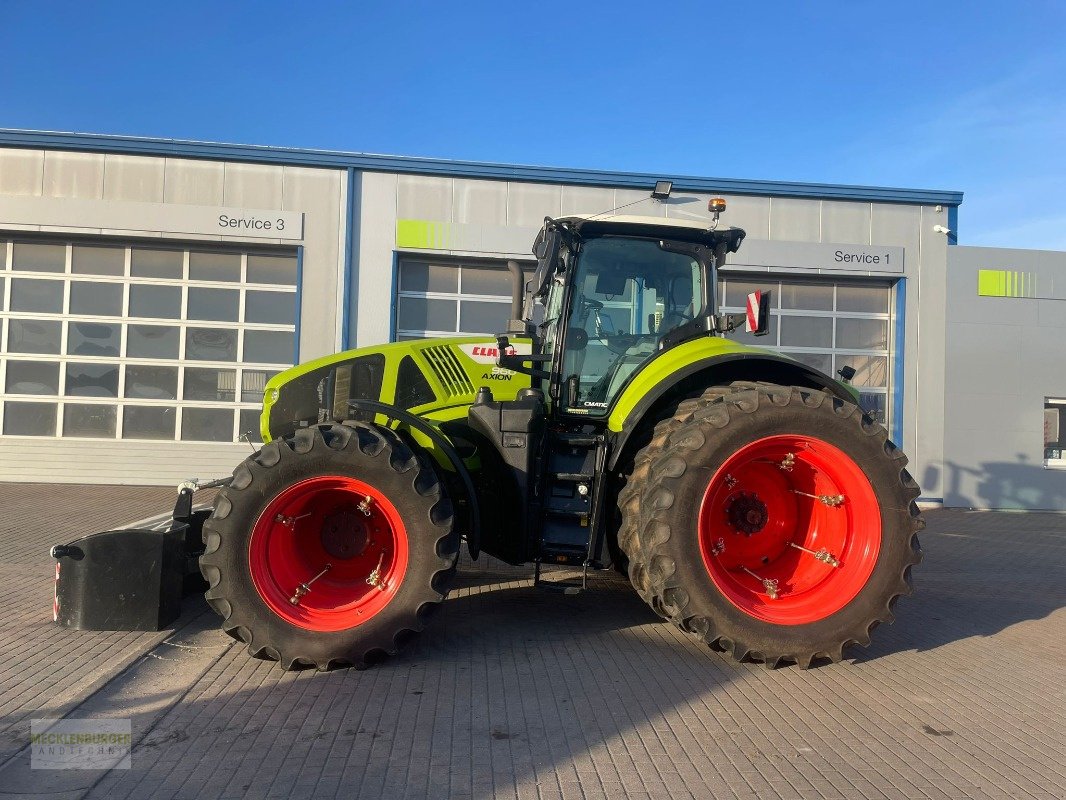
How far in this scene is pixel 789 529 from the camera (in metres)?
4.23

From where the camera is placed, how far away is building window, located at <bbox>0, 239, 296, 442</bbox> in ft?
34.8


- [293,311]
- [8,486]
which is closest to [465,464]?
[293,311]

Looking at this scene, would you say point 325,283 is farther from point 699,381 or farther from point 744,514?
point 744,514

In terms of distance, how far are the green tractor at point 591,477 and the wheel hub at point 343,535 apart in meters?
0.01

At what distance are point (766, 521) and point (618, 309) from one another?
5.07 feet

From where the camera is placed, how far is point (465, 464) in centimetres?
436

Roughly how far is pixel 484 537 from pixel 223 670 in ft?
4.97

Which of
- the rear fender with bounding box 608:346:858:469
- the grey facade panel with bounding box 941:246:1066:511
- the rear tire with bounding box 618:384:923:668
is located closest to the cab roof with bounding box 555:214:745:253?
the rear fender with bounding box 608:346:858:469

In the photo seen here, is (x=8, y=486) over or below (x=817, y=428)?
below

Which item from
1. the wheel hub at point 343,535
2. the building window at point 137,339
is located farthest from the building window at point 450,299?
the wheel hub at point 343,535

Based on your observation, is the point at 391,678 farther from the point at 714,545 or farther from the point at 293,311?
the point at 293,311

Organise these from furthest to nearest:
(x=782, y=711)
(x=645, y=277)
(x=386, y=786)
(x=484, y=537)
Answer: (x=645, y=277) → (x=484, y=537) → (x=782, y=711) → (x=386, y=786)

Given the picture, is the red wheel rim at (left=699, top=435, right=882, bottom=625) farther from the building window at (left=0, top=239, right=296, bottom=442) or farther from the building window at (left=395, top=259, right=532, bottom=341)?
the building window at (left=0, top=239, right=296, bottom=442)

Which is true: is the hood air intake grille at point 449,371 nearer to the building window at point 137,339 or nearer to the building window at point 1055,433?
the building window at point 137,339
